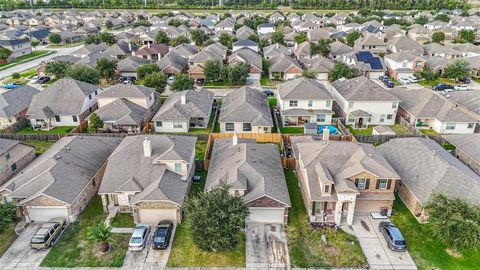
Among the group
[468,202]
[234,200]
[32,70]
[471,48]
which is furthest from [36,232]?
[471,48]

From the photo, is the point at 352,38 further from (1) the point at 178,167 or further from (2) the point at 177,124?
(1) the point at 178,167

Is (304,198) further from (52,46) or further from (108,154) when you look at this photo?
(52,46)

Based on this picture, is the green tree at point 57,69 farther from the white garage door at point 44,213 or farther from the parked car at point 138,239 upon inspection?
the parked car at point 138,239

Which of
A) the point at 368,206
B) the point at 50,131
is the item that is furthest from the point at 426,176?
the point at 50,131

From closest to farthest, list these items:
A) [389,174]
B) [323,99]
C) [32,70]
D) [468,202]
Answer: [468,202]
[389,174]
[323,99]
[32,70]

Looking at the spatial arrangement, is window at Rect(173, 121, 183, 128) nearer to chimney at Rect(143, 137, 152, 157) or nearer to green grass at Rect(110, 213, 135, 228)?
chimney at Rect(143, 137, 152, 157)

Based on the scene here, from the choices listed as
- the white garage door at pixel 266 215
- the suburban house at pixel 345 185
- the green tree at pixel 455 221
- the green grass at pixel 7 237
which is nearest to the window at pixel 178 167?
the white garage door at pixel 266 215

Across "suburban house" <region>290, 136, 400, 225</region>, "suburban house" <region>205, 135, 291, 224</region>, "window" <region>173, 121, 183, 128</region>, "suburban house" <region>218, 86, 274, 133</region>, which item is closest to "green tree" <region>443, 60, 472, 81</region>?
"suburban house" <region>218, 86, 274, 133</region>
